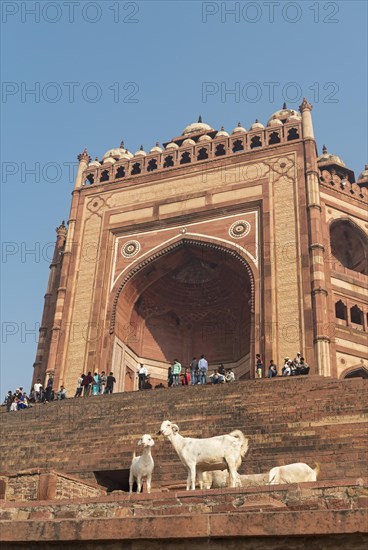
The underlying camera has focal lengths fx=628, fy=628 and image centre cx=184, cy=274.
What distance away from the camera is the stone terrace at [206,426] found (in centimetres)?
1070

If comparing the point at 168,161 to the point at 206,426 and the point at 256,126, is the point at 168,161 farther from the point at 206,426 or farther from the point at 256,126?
the point at 206,426

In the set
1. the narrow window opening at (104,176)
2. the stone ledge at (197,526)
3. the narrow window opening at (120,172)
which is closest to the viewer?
the stone ledge at (197,526)

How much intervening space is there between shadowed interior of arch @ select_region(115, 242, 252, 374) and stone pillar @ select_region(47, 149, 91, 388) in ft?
7.52

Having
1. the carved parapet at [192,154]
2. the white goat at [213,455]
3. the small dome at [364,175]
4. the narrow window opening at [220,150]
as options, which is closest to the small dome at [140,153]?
the carved parapet at [192,154]

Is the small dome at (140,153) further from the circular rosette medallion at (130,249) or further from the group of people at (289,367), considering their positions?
the group of people at (289,367)

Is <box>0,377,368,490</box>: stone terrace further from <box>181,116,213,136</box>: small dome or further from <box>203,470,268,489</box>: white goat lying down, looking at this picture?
<box>181,116,213,136</box>: small dome

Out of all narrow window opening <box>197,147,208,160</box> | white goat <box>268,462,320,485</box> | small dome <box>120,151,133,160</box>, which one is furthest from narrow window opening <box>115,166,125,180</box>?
white goat <box>268,462,320,485</box>

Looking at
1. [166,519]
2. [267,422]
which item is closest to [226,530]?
[166,519]

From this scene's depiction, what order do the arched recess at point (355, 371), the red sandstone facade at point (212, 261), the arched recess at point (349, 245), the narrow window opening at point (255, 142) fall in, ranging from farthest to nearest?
the arched recess at point (349, 245)
the narrow window opening at point (255, 142)
the red sandstone facade at point (212, 261)
the arched recess at point (355, 371)

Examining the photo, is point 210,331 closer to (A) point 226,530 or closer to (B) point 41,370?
(B) point 41,370

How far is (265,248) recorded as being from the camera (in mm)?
22359

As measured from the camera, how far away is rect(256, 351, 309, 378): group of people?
17828mm

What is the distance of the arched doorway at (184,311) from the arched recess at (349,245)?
15.1 ft

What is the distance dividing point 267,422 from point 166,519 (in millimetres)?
8229
